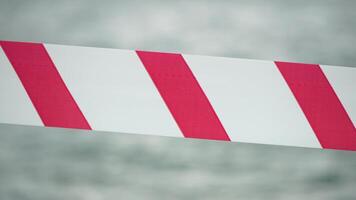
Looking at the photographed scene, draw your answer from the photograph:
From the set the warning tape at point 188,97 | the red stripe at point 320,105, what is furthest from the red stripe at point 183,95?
the red stripe at point 320,105

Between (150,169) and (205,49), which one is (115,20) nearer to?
(205,49)

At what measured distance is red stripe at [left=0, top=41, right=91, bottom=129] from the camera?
99 centimetres

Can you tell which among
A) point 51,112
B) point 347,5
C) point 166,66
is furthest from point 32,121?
point 347,5

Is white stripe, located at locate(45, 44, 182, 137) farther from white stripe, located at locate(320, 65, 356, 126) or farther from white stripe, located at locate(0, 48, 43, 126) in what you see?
white stripe, located at locate(320, 65, 356, 126)

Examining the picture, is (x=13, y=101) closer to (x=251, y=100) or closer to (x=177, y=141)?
(x=177, y=141)

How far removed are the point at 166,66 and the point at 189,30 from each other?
105 mm

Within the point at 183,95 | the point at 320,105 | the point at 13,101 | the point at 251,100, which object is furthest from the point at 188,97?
the point at 13,101

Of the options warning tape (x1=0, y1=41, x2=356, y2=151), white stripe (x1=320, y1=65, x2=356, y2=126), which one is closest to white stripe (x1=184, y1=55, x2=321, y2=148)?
warning tape (x1=0, y1=41, x2=356, y2=151)

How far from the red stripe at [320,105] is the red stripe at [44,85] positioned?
1.69ft

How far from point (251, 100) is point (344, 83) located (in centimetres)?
23

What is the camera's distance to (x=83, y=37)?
1.01m

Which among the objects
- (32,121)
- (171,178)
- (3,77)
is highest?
(3,77)

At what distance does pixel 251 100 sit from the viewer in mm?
988

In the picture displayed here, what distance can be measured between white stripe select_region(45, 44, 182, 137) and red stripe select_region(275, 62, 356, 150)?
31cm
